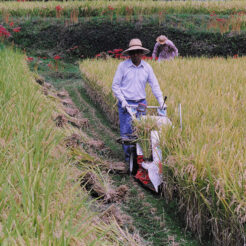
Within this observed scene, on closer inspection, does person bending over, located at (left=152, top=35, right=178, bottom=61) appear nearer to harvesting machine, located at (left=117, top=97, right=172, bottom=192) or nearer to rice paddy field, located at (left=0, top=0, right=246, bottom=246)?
rice paddy field, located at (left=0, top=0, right=246, bottom=246)

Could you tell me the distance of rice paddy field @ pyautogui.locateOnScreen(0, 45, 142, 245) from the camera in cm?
147

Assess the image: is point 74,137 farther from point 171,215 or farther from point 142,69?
point 171,215

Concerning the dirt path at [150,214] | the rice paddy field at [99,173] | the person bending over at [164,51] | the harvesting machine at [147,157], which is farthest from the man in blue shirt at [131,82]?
the person bending over at [164,51]

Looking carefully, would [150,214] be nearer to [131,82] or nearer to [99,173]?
[99,173]

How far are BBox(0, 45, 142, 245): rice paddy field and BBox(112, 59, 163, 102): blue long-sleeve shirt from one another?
3.40 feet

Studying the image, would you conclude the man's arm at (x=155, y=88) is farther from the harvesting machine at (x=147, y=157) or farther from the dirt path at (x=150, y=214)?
the dirt path at (x=150, y=214)

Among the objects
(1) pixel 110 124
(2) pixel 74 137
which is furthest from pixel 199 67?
(2) pixel 74 137

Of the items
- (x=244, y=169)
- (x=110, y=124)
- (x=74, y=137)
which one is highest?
(x=244, y=169)

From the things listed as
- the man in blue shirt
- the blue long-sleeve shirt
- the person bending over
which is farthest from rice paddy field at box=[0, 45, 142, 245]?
the person bending over

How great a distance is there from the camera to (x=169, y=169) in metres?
2.77

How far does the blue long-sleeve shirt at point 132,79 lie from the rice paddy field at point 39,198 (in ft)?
3.40

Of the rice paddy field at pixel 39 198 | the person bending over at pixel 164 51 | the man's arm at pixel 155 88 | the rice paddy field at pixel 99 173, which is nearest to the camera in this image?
the rice paddy field at pixel 39 198

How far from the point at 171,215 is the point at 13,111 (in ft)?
5.07

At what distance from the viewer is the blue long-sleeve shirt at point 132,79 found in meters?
3.78
